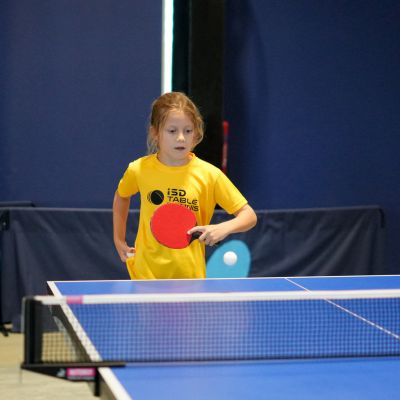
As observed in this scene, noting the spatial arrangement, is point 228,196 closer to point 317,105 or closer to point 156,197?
point 156,197

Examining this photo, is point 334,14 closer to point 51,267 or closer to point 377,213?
point 377,213

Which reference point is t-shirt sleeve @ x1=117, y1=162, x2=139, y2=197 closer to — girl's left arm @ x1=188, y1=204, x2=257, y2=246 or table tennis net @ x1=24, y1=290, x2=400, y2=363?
girl's left arm @ x1=188, y1=204, x2=257, y2=246

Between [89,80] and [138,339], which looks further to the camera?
[89,80]

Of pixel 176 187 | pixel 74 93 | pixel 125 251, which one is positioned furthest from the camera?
pixel 74 93

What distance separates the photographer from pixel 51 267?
6320 millimetres

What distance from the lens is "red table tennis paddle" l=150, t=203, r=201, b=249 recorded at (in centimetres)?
373

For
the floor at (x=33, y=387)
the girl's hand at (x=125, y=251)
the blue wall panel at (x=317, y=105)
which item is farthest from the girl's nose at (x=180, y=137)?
the blue wall panel at (x=317, y=105)

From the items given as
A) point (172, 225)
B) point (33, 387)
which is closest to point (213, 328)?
point (172, 225)

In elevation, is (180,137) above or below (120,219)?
above

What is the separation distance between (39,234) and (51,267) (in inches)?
10.2

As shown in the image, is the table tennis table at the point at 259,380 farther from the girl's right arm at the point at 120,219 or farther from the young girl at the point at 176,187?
the girl's right arm at the point at 120,219

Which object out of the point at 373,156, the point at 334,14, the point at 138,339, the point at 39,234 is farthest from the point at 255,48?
the point at 138,339

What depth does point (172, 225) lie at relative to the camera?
12.2 feet

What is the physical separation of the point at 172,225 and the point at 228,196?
0.34 meters
